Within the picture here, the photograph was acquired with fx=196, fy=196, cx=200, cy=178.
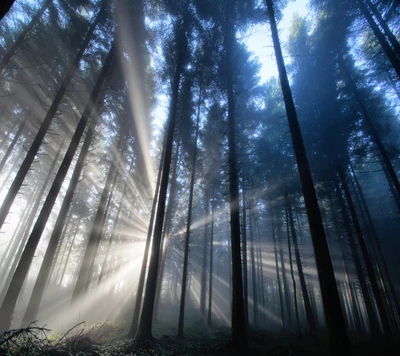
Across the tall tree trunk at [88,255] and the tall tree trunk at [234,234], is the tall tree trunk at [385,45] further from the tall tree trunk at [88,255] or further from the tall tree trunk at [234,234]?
the tall tree trunk at [88,255]

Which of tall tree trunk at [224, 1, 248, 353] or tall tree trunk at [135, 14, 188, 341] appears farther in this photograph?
tall tree trunk at [135, 14, 188, 341]

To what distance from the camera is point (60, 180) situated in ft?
25.8

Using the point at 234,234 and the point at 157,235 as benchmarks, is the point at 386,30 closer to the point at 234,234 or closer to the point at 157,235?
the point at 234,234

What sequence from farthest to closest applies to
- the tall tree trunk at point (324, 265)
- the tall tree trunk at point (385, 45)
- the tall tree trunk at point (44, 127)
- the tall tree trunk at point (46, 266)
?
the tall tree trunk at point (46, 266) < the tall tree trunk at point (44, 127) < the tall tree trunk at point (385, 45) < the tall tree trunk at point (324, 265)

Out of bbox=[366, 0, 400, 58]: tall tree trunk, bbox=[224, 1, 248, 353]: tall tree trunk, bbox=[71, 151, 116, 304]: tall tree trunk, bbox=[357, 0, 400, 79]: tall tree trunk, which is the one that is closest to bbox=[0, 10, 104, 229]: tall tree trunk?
bbox=[71, 151, 116, 304]: tall tree trunk

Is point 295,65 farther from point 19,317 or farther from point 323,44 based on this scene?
point 19,317

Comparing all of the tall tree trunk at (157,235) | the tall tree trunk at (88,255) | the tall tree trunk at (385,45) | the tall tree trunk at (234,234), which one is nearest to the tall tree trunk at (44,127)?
the tall tree trunk at (88,255)

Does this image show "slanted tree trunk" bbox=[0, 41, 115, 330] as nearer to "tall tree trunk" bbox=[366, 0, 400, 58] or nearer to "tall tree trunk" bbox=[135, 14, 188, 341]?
"tall tree trunk" bbox=[135, 14, 188, 341]

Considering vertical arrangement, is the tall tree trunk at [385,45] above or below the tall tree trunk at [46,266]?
above

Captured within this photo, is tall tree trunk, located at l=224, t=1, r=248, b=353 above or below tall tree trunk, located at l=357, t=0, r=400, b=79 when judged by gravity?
below

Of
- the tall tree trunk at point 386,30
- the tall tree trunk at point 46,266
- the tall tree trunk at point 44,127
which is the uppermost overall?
the tall tree trunk at point 386,30

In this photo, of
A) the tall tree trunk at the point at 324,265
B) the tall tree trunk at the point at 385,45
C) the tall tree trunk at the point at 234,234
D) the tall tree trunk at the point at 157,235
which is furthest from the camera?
the tall tree trunk at the point at 385,45

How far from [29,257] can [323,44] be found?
20.3 m

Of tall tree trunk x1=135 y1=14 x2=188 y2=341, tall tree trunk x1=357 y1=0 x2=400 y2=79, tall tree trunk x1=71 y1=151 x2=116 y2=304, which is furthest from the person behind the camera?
tall tree trunk x1=71 y1=151 x2=116 y2=304
